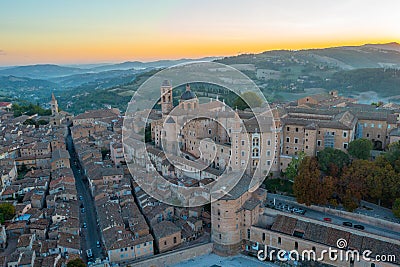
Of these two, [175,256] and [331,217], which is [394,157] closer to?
[331,217]

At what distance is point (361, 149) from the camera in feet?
60.8

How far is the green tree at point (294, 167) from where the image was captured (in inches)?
749

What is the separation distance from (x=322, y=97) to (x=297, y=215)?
696 inches

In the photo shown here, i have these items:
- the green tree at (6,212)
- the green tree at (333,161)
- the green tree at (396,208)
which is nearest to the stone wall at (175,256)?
the green tree at (333,161)

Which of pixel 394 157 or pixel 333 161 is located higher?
pixel 394 157

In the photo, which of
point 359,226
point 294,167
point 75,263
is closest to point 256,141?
point 294,167

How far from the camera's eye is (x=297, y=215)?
17.0m

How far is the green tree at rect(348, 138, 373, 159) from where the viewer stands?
60.7 ft

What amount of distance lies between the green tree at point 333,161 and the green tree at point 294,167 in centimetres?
110

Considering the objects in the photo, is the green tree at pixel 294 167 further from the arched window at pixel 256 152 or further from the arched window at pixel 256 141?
the arched window at pixel 256 141

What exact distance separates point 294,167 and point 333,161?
2127 millimetres

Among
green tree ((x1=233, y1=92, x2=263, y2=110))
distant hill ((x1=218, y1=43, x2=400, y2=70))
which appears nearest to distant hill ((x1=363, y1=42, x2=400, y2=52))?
distant hill ((x1=218, y1=43, x2=400, y2=70))

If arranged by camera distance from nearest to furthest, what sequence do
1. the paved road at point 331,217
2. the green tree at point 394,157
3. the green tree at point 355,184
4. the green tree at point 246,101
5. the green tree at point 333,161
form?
the paved road at point 331,217 → the green tree at point 355,184 → the green tree at point 394,157 → the green tree at point 333,161 → the green tree at point 246,101

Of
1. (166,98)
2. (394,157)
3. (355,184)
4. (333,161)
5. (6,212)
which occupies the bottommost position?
(6,212)
